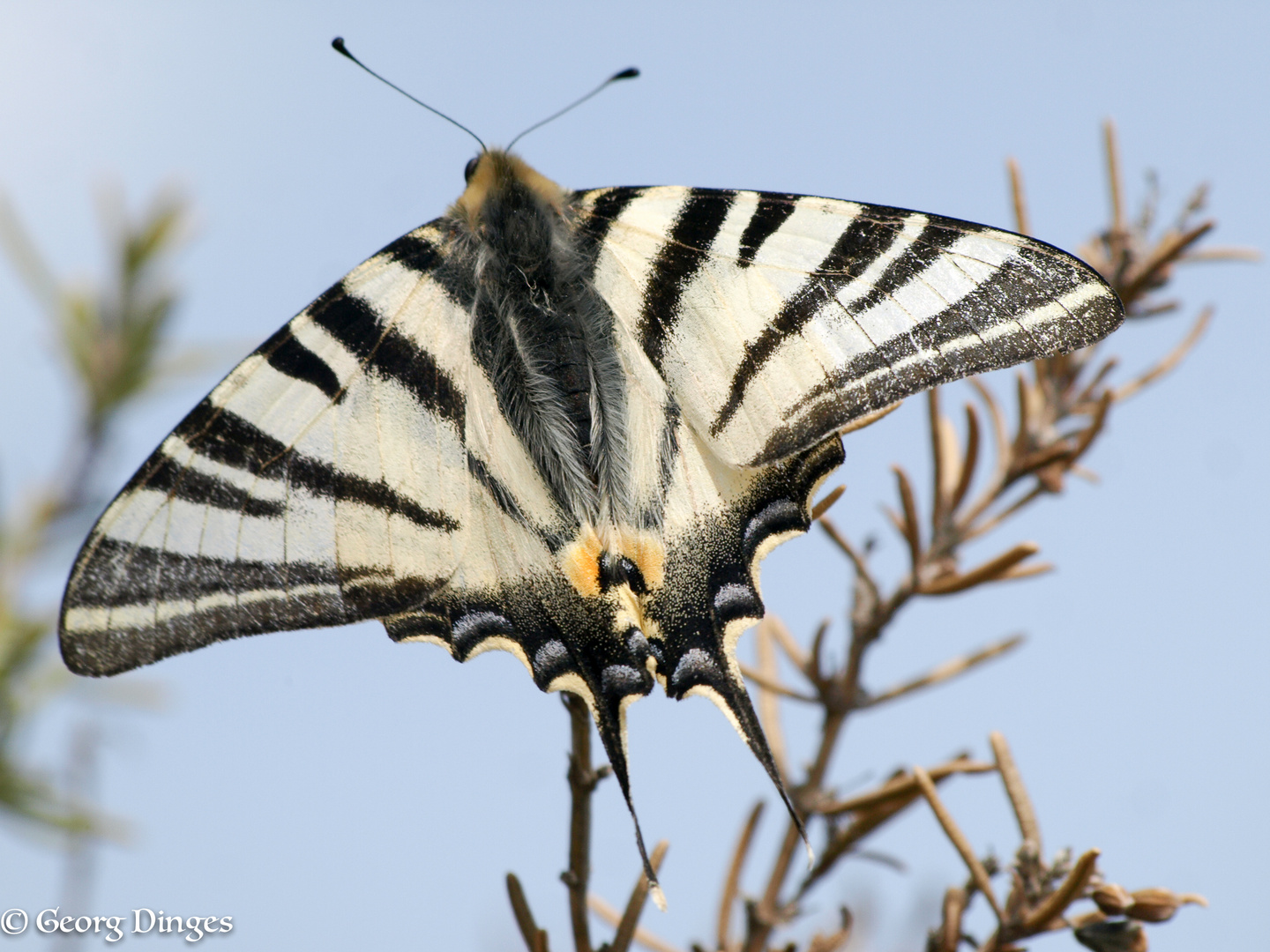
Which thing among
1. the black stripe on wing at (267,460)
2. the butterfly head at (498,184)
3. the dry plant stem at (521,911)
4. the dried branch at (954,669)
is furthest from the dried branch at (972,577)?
the butterfly head at (498,184)

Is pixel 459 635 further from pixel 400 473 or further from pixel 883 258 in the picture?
pixel 883 258

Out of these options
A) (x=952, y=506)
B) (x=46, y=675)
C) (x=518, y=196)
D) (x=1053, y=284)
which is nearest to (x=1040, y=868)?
(x=952, y=506)

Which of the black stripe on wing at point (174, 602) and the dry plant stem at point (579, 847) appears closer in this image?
the dry plant stem at point (579, 847)

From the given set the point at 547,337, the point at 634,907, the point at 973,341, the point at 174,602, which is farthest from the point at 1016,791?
the point at 174,602

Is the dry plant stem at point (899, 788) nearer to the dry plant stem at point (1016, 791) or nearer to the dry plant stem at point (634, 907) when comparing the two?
the dry plant stem at point (1016, 791)

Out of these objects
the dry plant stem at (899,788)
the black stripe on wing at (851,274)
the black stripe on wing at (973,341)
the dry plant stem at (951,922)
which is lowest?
the dry plant stem at (951,922)

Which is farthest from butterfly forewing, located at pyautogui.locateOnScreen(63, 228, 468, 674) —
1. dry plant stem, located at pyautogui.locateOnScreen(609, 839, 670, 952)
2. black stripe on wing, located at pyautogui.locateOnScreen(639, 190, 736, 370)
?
dry plant stem, located at pyautogui.locateOnScreen(609, 839, 670, 952)
